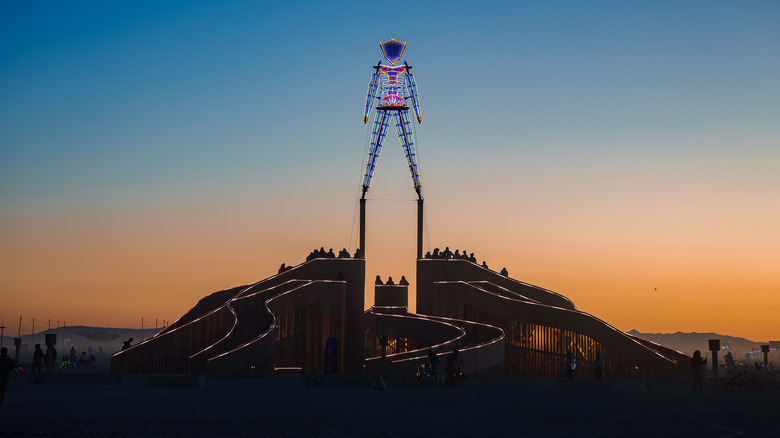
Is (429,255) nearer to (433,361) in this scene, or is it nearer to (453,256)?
(453,256)

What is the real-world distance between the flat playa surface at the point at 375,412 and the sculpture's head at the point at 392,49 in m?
32.3

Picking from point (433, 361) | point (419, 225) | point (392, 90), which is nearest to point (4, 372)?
point (433, 361)

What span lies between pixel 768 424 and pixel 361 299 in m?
34.4

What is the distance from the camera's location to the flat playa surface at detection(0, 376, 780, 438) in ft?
49.5

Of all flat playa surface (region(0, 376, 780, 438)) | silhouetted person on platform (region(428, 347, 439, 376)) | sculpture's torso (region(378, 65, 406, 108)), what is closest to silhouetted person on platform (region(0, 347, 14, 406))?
flat playa surface (region(0, 376, 780, 438))

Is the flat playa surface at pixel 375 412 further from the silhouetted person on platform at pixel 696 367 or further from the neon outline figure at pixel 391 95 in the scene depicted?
the neon outline figure at pixel 391 95

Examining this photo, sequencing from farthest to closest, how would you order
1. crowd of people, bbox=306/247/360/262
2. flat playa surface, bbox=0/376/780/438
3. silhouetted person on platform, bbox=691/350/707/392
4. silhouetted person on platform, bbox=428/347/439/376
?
1. crowd of people, bbox=306/247/360/262
2. silhouetted person on platform, bbox=428/347/439/376
3. silhouetted person on platform, bbox=691/350/707/392
4. flat playa surface, bbox=0/376/780/438

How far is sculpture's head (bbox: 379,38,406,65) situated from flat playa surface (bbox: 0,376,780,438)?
32.3m

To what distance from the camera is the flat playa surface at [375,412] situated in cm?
1508

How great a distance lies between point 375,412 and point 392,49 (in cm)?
3974

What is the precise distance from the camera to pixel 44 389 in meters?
26.0

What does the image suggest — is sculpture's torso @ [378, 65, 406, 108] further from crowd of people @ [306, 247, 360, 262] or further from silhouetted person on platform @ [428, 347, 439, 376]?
silhouetted person on platform @ [428, 347, 439, 376]

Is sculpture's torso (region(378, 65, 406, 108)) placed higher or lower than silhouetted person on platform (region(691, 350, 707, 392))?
higher

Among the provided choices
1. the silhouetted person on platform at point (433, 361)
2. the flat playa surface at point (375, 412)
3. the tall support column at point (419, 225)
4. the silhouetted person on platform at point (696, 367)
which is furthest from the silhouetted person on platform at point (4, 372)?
the tall support column at point (419, 225)
